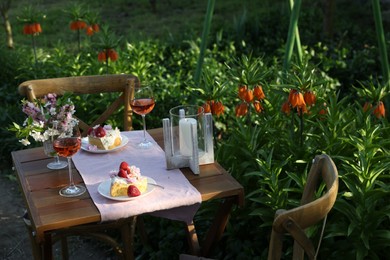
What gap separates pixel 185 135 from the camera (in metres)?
2.74

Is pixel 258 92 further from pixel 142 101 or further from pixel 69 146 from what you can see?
pixel 69 146

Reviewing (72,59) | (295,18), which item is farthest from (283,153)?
(72,59)

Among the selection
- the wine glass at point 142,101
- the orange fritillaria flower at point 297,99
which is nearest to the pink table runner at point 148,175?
the wine glass at point 142,101

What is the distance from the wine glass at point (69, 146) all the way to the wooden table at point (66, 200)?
0.13 ft

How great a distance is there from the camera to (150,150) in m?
3.02

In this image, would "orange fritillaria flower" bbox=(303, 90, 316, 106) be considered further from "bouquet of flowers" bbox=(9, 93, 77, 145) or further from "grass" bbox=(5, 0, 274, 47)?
"grass" bbox=(5, 0, 274, 47)

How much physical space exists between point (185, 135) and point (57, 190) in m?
0.54

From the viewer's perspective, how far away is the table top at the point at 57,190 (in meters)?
2.42

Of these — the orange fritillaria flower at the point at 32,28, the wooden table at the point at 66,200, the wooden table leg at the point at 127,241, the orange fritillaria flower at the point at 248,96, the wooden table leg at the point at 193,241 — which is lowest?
the wooden table leg at the point at 127,241

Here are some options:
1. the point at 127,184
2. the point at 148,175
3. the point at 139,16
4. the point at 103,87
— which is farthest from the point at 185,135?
the point at 139,16

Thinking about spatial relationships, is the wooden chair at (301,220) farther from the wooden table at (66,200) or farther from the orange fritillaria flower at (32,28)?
the orange fritillaria flower at (32,28)

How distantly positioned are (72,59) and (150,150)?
2.90 metres

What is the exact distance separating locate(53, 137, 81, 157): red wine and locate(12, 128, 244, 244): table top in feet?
0.54

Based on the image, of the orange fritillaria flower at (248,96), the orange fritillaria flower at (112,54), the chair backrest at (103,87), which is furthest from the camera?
the orange fritillaria flower at (112,54)
